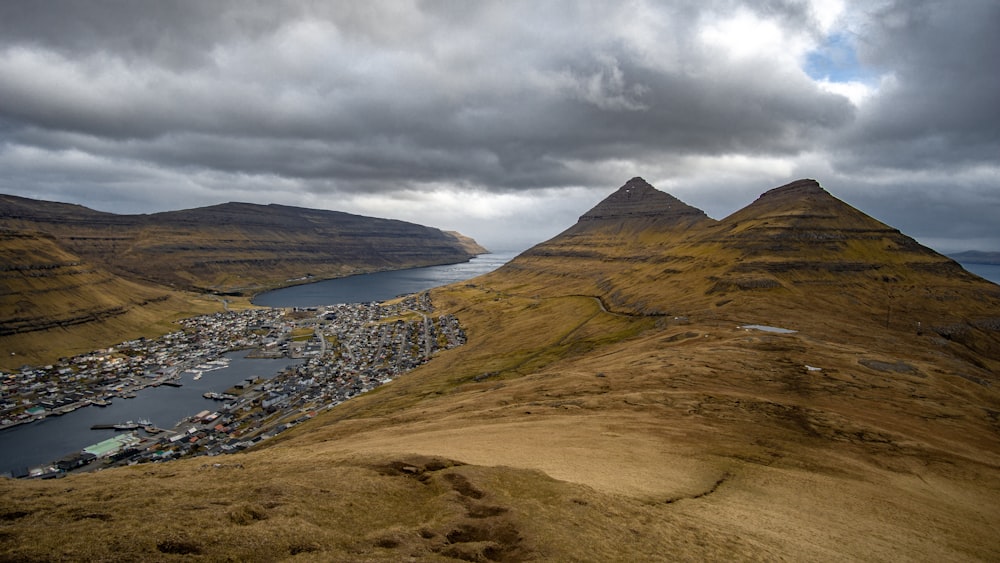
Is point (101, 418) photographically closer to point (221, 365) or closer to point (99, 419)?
point (99, 419)

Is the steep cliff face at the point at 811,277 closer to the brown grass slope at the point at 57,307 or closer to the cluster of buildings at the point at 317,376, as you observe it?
the cluster of buildings at the point at 317,376

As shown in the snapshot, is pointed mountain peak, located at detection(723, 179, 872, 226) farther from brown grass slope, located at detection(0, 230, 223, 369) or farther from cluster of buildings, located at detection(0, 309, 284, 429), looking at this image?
brown grass slope, located at detection(0, 230, 223, 369)

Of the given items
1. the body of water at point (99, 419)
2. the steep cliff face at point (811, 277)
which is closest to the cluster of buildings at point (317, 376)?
the body of water at point (99, 419)

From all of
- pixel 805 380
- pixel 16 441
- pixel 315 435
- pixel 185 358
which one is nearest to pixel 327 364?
pixel 185 358

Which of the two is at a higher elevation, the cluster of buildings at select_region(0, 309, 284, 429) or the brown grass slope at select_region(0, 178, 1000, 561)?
the brown grass slope at select_region(0, 178, 1000, 561)

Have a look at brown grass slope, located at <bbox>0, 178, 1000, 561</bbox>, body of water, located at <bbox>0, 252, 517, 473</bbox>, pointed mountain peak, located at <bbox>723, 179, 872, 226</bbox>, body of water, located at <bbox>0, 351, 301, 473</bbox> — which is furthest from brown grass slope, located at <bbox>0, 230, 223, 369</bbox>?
pointed mountain peak, located at <bbox>723, 179, 872, 226</bbox>

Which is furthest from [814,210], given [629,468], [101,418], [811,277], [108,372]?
[108,372]

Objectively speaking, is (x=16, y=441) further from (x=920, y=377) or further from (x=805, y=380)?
(x=920, y=377)
